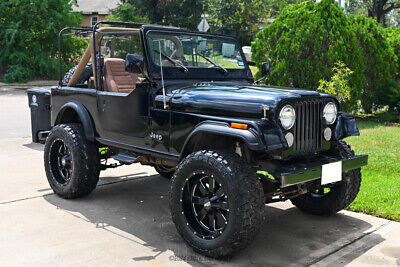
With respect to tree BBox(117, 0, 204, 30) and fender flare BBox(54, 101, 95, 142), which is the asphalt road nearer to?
fender flare BBox(54, 101, 95, 142)

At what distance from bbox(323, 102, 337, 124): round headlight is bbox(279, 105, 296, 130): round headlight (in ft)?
1.49

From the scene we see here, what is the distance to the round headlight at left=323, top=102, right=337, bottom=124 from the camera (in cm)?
400

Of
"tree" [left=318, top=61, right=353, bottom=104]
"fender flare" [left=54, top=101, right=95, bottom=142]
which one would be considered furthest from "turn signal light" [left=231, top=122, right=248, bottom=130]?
"tree" [left=318, top=61, right=353, bottom=104]

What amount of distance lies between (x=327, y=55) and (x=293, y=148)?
23.1ft

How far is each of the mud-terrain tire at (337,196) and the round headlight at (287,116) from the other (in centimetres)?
72

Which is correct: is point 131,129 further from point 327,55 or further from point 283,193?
point 327,55

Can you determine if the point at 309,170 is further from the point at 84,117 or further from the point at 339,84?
the point at 339,84

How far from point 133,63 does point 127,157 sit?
40.4 inches

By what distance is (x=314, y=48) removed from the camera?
10.4m

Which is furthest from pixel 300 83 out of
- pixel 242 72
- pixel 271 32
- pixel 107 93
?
pixel 107 93

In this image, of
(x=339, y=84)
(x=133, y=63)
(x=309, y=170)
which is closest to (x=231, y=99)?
(x=309, y=170)

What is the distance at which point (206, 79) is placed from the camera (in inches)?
192

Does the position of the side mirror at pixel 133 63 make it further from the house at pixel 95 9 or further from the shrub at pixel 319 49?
the house at pixel 95 9

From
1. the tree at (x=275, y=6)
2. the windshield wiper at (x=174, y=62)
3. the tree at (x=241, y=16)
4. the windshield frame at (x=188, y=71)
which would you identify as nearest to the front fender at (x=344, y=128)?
the windshield frame at (x=188, y=71)
